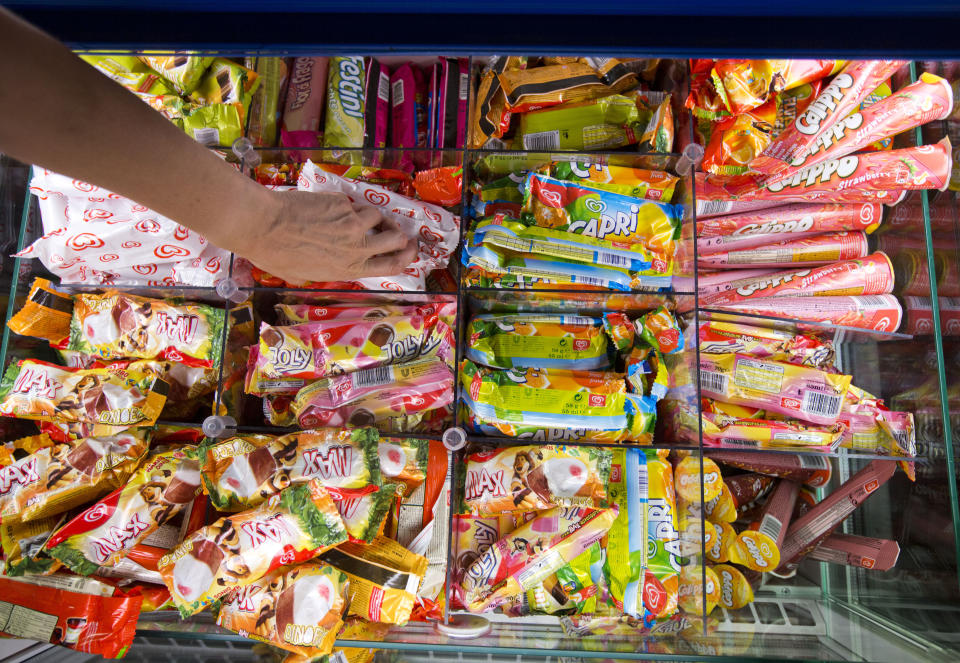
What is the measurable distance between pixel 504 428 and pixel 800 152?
114 centimetres

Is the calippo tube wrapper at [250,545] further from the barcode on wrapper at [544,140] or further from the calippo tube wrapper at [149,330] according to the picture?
the barcode on wrapper at [544,140]

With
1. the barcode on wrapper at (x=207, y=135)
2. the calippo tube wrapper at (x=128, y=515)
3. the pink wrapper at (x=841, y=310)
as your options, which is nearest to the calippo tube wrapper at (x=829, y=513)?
the pink wrapper at (x=841, y=310)

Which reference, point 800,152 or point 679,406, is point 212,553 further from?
point 800,152

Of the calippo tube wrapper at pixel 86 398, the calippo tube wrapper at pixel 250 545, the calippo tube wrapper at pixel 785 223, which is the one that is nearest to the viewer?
the calippo tube wrapper at pixel 250 545

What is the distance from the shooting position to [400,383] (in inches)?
64.3

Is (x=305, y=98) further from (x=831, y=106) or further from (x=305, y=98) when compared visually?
(x=831, y=106)

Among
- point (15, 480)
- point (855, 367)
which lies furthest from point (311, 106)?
point (855, 367)

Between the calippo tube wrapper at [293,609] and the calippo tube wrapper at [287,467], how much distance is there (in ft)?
0.66

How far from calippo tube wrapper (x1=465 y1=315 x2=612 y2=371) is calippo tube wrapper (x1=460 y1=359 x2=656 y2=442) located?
0.09m

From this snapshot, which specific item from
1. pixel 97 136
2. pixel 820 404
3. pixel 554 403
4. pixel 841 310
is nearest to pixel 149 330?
pixel 97 136

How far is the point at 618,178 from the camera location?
174 cm

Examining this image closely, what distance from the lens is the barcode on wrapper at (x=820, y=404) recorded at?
67.2 inches

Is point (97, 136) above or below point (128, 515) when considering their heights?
above

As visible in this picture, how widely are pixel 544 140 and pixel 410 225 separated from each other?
0.53 meters
